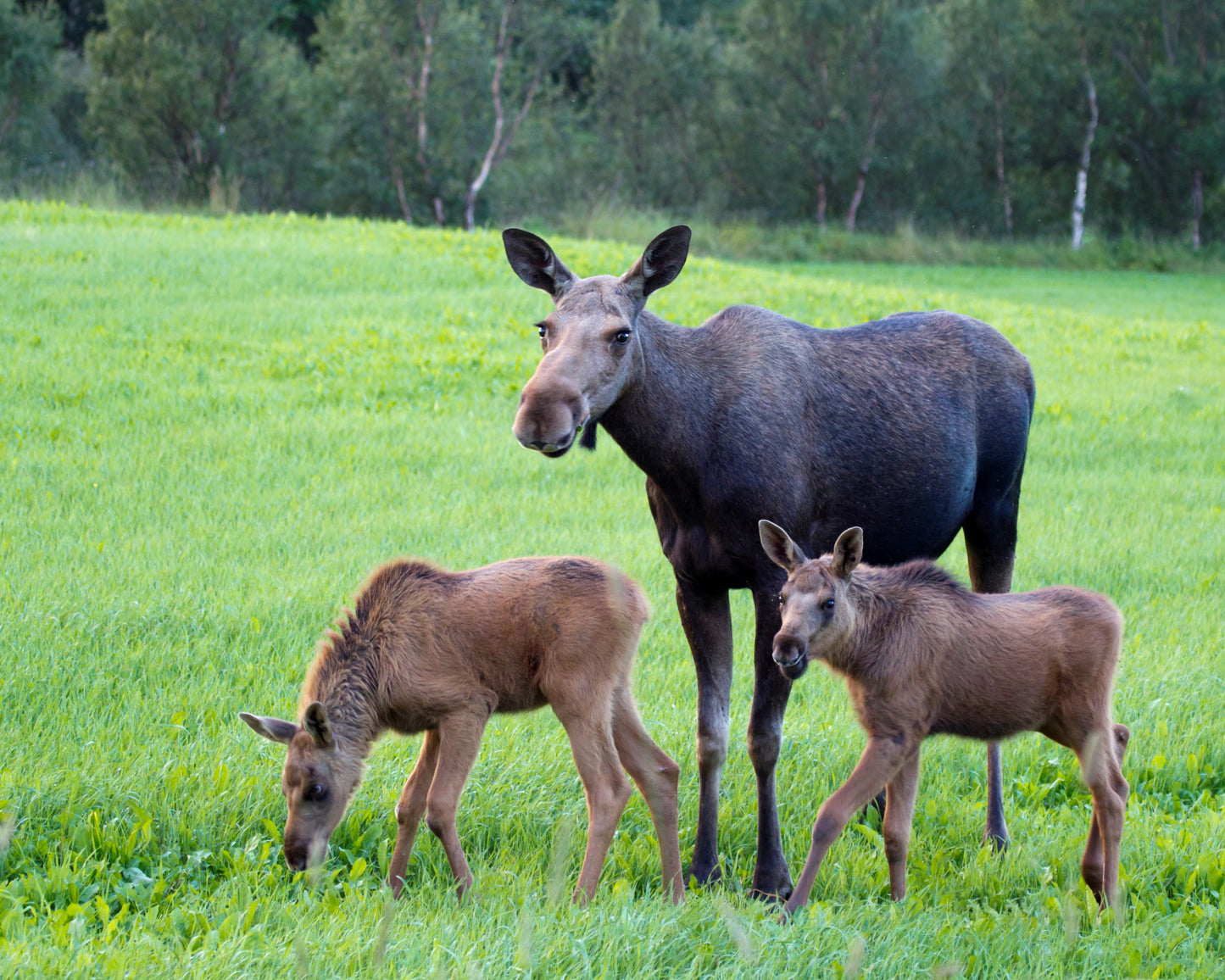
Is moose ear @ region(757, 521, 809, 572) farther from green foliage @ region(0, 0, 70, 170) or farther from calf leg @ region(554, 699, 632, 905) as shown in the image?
green foliage @ region(0, 0, 70, 170)

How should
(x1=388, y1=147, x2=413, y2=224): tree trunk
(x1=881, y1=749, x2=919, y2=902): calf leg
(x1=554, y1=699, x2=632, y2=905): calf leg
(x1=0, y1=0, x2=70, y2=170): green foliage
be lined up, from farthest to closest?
(x1=388, y1=147, x2=413, y2=224): tree trunk
(x1=0, y1=0, x2=70, y2=170): green foliage
(x1=554, y1=699, x2=632, y2=905): calf leg
(x1=881, y1=749, x2=919, y2=902): calf leg

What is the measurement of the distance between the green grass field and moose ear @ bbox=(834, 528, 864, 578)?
4.23ft

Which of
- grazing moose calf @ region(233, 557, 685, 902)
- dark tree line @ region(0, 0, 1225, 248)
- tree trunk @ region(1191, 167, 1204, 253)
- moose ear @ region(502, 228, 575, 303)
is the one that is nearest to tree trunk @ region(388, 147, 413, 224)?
dark tree line @ region(0, 0, 1225, 248)

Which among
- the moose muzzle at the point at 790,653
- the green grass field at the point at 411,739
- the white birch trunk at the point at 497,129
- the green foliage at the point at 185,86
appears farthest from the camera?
the white birch trunk at the point at 497,129

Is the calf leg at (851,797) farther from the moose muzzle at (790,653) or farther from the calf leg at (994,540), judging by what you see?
the calf leg at (994,540)

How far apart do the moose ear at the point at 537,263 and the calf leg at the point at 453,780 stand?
6.28ft

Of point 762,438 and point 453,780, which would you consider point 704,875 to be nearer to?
point 453,780

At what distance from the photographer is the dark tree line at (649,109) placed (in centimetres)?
4422

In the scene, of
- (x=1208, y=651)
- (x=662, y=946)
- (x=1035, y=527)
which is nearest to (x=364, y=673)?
(x=662, y=946)

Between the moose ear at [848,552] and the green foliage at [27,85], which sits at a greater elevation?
the green foliage at [27,85]

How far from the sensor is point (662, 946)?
4059 mm

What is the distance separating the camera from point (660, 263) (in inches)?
214

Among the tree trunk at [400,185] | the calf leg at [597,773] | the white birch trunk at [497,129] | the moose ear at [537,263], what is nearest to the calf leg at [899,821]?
the calf leg at [597,773]

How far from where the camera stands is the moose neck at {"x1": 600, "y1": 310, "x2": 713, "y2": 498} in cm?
521
